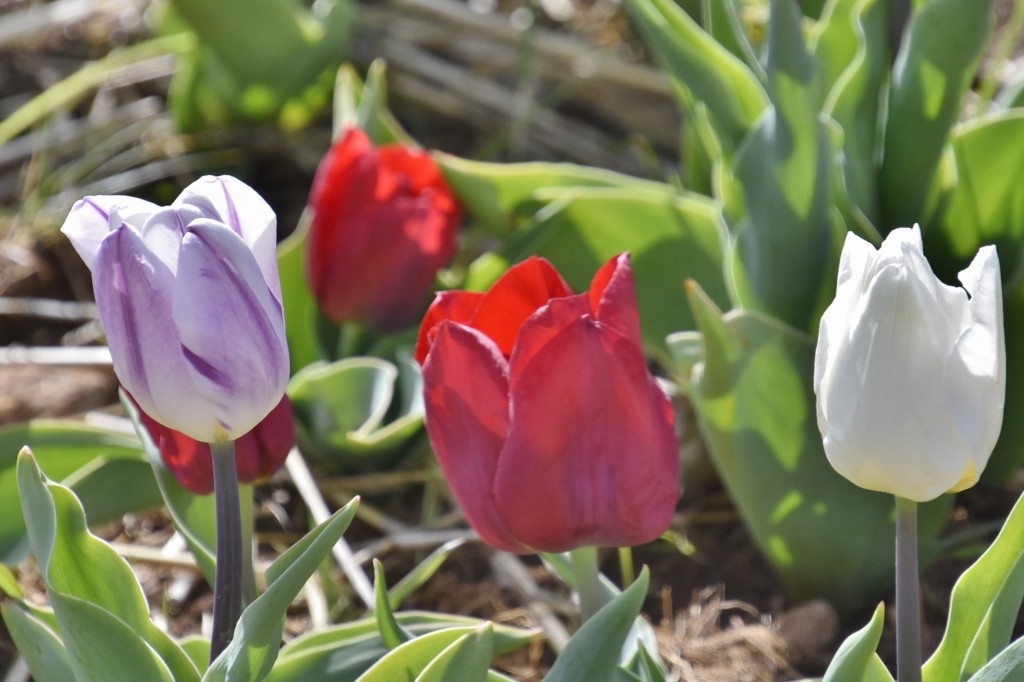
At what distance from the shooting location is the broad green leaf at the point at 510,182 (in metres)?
1.17

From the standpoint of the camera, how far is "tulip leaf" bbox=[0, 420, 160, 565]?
99 cm

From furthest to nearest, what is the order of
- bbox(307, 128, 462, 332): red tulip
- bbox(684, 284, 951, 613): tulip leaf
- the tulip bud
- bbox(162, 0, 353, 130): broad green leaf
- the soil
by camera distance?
1. bbox(162, 0, 353, 130): broad green leaf
2. bbox(307, 128, 462, 332): red tulip
3. the soil
4. bbox(684, 284, 951, 613): tulip leaf
5. the tulip bud

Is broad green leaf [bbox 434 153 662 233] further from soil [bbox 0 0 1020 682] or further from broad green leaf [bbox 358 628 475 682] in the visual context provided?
broad green leaf [bbox 358 628 475 682]

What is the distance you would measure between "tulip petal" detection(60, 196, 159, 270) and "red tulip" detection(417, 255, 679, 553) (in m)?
0.15

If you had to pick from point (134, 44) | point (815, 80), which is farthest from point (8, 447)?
point (134, 44)

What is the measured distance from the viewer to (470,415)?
2.02ft

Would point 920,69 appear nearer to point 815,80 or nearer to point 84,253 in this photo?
point 815,80

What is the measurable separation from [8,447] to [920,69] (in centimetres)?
78

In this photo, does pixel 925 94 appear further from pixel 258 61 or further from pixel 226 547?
pixel 258 61

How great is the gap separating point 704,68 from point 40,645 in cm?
60

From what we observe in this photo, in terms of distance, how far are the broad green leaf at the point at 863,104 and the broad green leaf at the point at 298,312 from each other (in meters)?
0.55

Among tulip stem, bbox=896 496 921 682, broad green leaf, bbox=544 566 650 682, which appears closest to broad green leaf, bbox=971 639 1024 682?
tulip stem, bbox=896 496 921 682

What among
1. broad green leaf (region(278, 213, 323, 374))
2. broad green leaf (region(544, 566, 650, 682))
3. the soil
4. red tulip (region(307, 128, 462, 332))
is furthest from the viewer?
broad green leaf (region(278, 213, 323, 374))

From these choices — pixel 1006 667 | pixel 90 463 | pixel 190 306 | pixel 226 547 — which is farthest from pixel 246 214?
pixel 90 463
